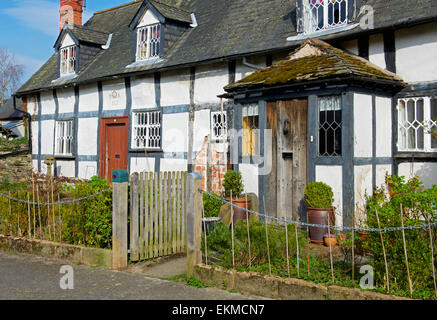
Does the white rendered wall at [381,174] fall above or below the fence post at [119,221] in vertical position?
above

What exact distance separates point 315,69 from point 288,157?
69.5 inches

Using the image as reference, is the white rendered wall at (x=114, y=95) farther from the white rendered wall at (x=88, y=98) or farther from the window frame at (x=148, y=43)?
the window frame at (x=148, y=43)

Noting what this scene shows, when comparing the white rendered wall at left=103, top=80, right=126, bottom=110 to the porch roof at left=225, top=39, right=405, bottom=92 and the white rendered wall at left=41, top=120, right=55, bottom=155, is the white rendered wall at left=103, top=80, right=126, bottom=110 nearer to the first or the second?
the white rendered wall at left=41, top=120, right=55, bottom=155

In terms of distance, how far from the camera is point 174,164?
12523mm

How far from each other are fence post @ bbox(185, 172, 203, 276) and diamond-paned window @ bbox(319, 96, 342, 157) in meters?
2.95

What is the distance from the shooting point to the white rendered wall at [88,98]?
592 inches

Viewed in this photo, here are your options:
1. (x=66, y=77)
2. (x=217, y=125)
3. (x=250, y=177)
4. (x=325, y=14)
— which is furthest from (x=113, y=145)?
(x=325, y=14)

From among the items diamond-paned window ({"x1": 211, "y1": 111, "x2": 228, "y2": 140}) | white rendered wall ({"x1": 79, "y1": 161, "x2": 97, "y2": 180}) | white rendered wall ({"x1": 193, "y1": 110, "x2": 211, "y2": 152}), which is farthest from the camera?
white rendered wall ({"x1": 79, "y1": 161, "x2": 97, "y2": 180})

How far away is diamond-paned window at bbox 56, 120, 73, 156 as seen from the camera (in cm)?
1612

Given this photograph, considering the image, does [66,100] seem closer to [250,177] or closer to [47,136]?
[47,136]

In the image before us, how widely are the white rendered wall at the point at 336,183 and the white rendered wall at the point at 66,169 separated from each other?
10.2 meters

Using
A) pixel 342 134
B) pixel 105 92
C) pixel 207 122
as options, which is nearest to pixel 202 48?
pixel 207 122

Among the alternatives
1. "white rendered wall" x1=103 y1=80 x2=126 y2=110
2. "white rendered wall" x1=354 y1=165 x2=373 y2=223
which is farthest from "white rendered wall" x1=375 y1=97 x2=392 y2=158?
"white rendered wall" x1=103 y1=80 x2=126 y2=110

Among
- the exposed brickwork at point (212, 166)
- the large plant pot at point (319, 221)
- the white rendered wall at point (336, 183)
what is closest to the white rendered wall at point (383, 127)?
the white rendered wall at point (336, 183)
